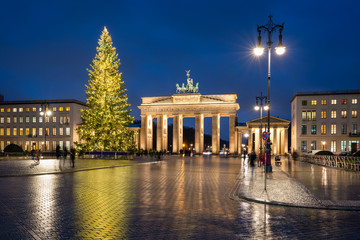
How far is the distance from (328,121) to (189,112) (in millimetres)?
35756

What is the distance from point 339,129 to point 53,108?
78172 mm

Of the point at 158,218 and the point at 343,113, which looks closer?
the point at 158,218

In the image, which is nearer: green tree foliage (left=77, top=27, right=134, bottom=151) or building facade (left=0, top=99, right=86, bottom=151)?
green tree foliage (left=77, top=27, right=134, bottom=151)

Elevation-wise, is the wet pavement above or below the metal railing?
above

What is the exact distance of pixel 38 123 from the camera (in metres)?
95.3

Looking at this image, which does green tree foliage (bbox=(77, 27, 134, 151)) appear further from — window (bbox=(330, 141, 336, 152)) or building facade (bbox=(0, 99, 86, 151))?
window (bbox=(330, 141, 336, 152))

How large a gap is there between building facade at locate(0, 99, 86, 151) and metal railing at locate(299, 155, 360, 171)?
224 feet

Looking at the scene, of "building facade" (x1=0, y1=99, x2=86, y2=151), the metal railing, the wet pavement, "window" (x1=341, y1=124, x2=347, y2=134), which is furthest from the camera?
"building facade" (x1=0, y1=99, x2=86, y2=151)

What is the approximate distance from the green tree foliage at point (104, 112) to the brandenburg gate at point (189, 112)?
37.9 meters

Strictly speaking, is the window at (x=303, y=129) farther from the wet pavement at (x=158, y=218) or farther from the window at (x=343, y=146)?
the wet pavement at (x=158, y=218)

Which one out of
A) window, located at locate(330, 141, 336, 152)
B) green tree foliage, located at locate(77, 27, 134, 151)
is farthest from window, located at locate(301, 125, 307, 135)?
green tree foliage, located at locate(77, 27, 134, 151)

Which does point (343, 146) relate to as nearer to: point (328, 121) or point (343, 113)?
point (328, 121)

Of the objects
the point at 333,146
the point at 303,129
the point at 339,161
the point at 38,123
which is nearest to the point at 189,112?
the point at 303,129

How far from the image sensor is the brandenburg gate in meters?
84.2
